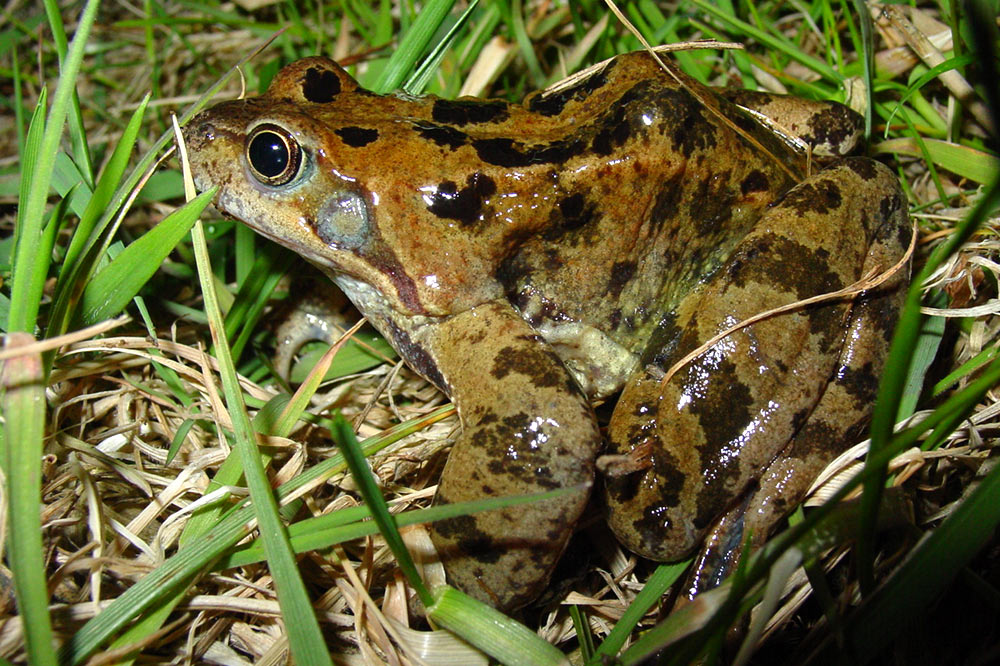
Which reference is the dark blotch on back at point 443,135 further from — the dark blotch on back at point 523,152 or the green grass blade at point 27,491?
the green grass blade at point 27,491

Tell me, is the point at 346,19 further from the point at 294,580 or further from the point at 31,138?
the point at 294,580

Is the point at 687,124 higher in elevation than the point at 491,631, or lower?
higher

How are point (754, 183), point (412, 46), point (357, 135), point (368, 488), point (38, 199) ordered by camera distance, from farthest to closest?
point (412, 46), point (754, 183), point (357, 135), point (38, 199), point (368, 488)

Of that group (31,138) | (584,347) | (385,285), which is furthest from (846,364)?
Answer: (31,138)

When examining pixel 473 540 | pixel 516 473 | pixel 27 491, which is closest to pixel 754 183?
pixel 516 473

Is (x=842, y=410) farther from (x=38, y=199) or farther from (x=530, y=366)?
(x=38, y=199)

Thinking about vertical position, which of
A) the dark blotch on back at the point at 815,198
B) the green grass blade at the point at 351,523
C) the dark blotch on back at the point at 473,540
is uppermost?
the dark blotch on back at the point at 815,198

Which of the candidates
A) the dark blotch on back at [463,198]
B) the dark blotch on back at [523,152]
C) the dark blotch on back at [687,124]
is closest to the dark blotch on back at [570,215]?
the dark blotch on back at [523,152]
